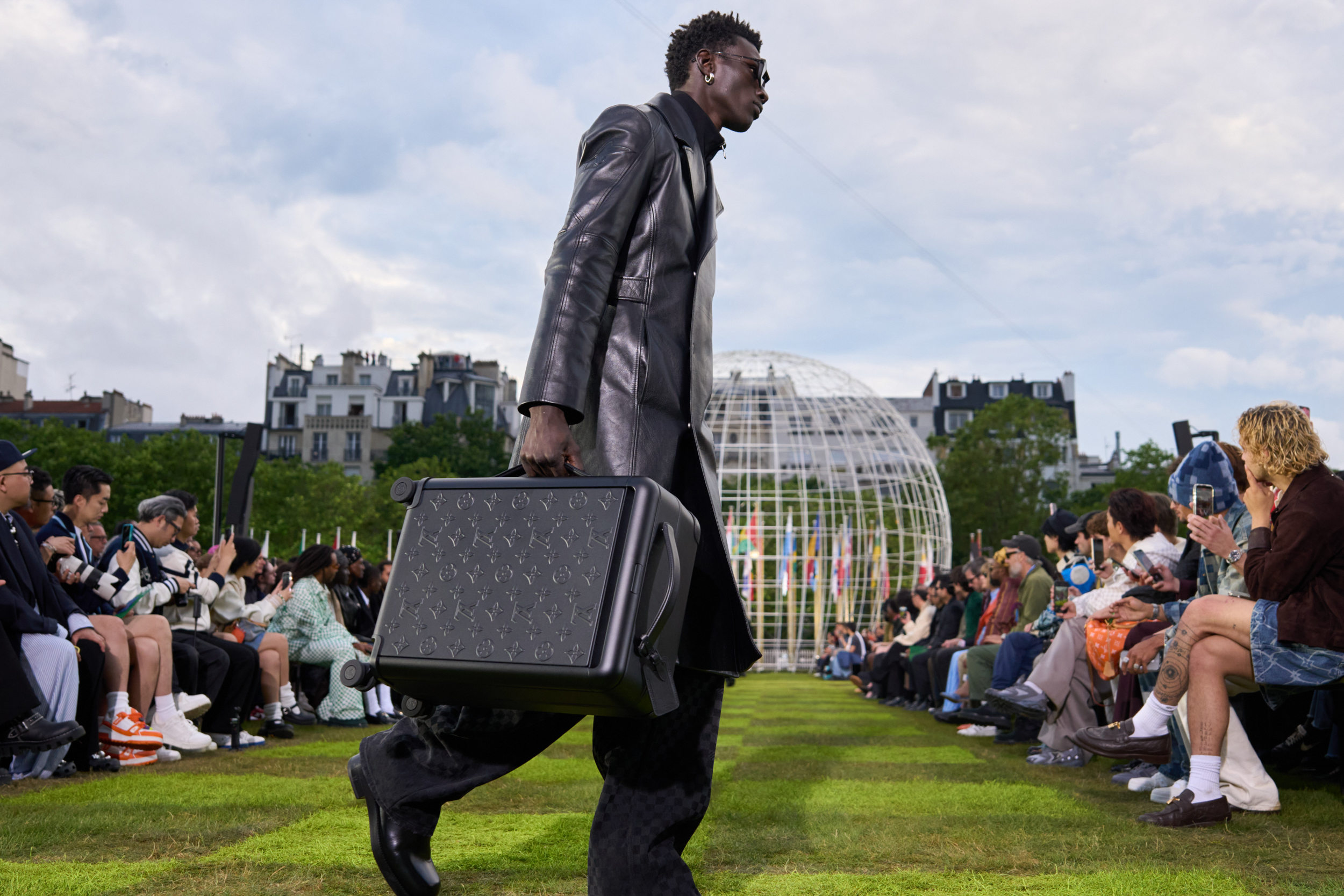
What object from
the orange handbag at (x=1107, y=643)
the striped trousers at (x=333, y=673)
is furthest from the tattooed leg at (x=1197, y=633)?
the striped trousers at (x=333, y=673)

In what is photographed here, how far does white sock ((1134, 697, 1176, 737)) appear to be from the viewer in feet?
16.8

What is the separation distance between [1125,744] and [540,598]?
4.07 meters

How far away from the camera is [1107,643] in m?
6.55

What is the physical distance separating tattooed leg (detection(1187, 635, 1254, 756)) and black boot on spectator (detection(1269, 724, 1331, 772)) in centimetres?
203

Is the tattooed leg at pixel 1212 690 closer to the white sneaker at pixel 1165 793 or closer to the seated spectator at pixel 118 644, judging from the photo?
the white sneaker at pixel 1165 793

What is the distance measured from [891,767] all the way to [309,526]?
45.2 m

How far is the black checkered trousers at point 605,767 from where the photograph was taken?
2.33 metres

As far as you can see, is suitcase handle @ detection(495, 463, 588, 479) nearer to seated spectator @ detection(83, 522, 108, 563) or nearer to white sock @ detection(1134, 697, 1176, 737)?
white sock @ detection(1134, 697, 1176, 737)

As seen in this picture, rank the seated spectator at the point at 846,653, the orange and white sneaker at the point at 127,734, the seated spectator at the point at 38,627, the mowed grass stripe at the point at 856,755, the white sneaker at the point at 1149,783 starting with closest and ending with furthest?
the white sneaker at the point at 1149,783 < the seated spectator at the point at 38,627 < the orange and white sneaker at the point at 127,734 < the mowed grass stripe at the point at 856,755 < the seated spectator at the point at 846,653

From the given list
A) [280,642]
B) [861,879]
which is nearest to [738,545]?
[280,642]

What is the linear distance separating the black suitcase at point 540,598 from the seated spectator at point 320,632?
305 inches

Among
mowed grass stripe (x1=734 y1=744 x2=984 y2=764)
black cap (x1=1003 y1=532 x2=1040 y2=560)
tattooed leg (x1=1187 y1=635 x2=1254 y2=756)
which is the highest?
black cap (x1=1003 y1=532 x2=1040 y2=560)

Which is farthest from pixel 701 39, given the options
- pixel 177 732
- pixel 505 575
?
pixel 177 732

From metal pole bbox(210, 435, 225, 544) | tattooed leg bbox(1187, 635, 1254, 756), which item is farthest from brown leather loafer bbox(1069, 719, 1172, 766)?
metal pole bbox(210, 435, 225, 544)
